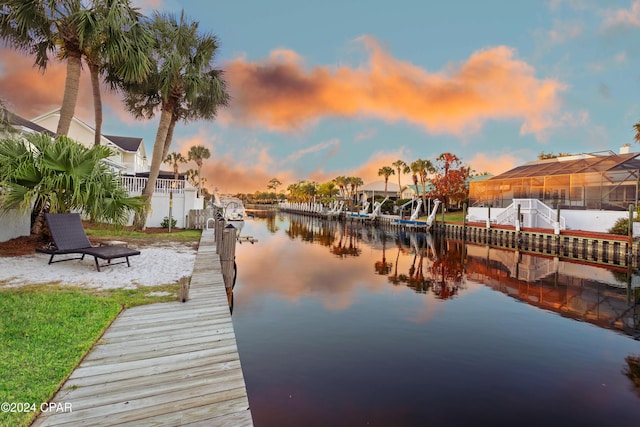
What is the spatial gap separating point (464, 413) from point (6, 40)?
17.6 metres

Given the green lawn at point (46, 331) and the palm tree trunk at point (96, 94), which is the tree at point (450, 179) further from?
the green lawn at point (46, 331)

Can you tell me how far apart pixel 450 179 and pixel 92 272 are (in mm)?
40625

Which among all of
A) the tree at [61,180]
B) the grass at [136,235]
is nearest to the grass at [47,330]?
the tree at [61,180]

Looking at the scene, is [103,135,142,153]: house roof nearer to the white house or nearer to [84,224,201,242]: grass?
the white house

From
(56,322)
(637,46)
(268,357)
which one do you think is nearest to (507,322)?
(268,357)

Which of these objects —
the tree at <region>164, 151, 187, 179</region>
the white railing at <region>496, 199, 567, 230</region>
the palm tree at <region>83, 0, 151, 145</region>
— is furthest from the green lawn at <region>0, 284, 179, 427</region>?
the tree at <region>164, 151, 187, 179</region>

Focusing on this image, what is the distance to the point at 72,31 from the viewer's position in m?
11.2

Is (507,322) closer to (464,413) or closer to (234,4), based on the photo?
(464,413)

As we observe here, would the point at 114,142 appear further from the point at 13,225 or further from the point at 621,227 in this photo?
the point at 621,227

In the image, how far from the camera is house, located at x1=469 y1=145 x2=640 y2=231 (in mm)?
21016

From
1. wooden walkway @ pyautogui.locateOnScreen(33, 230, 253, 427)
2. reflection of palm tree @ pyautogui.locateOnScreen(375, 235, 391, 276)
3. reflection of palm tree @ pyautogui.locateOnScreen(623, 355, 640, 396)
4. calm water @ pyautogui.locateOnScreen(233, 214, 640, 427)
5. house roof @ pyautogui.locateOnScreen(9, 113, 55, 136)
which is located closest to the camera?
wooden walkway @ pyautogui.locateOnScreen(33, 230, 253, 427)

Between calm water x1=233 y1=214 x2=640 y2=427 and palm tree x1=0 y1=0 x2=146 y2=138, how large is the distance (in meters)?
9.55

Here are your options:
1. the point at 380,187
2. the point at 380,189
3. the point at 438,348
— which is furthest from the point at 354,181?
the point at 438,348

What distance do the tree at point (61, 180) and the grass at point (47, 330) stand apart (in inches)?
122
